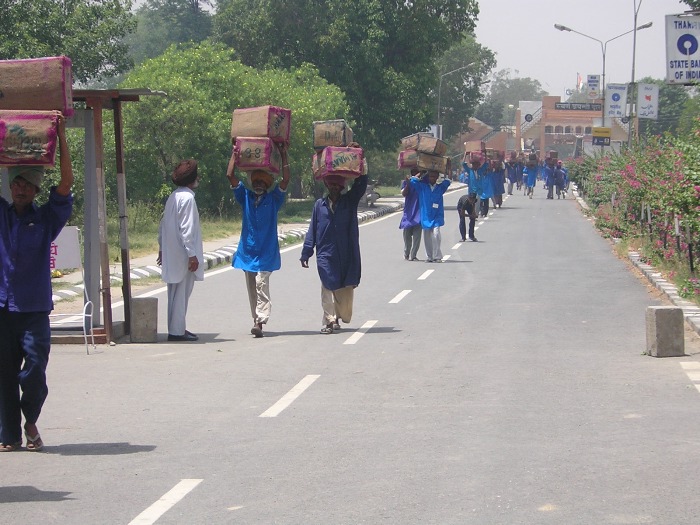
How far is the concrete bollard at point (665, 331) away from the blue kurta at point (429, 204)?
11.0 meters

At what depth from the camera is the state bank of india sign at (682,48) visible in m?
16.4

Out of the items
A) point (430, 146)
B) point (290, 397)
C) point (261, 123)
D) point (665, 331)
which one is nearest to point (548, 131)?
point (430, 146)

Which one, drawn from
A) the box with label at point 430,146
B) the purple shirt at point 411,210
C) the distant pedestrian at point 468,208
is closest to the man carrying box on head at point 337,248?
the purple shirt at point 411,210

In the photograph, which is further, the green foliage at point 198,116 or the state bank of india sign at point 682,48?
the green foliage at point 198,116

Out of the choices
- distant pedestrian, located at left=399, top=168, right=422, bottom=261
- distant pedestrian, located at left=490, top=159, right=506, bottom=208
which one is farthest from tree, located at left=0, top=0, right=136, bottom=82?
distant pedestrian, located at left=490, top=159, right=506, bottom=208

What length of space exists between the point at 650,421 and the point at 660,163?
43.3ft

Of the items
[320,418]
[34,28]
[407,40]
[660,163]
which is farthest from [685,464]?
[407,40]

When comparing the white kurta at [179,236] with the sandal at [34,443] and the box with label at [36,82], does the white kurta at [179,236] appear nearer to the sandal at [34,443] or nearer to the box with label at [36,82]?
the box with label at [36,82]

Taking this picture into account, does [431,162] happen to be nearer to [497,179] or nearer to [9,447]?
[9,447]

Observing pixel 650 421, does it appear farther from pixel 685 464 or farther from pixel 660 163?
pixel 660 163

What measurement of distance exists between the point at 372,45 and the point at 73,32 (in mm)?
16147

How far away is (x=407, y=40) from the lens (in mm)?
46969

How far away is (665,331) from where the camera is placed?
11.1 metres

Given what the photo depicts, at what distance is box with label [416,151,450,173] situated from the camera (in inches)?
920
